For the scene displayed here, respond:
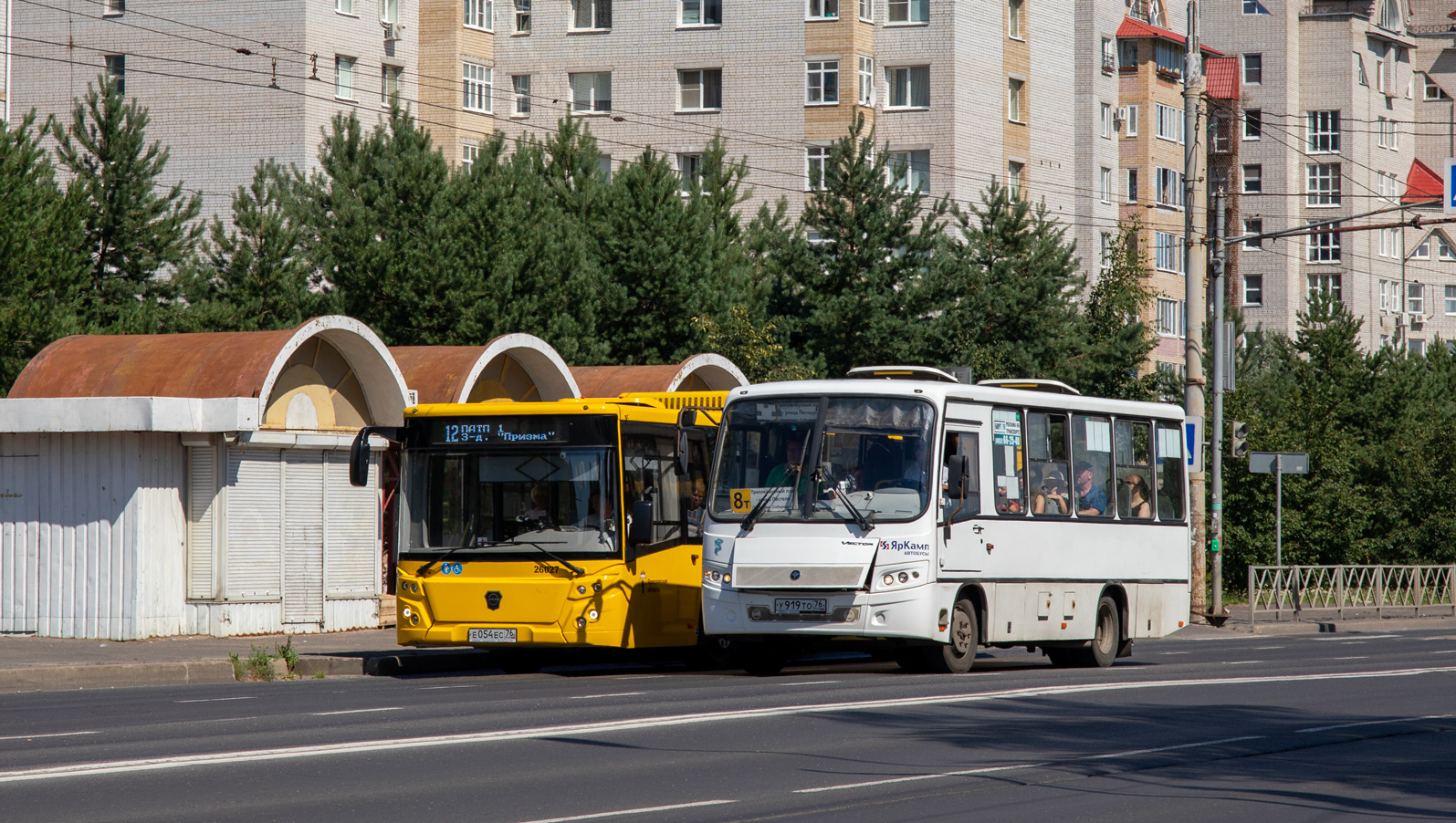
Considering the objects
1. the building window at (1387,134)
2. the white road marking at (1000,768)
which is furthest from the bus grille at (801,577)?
the building window at (1387,134)

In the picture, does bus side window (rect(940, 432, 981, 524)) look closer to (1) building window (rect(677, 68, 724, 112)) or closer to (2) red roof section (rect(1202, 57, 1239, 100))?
(1) building window (rect(677, 68, 724, 112))

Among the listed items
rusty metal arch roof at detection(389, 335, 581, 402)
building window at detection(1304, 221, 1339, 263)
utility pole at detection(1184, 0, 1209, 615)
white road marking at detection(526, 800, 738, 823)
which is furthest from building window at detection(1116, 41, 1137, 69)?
white road marking at detection(526, 800, 738, 823)

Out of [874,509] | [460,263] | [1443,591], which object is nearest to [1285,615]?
[1443,591]

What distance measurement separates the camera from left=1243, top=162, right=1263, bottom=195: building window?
93.5 meters

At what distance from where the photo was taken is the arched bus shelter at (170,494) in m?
22.6

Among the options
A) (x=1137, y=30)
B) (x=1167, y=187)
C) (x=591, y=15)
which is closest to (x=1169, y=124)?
(x=1167, y=187)

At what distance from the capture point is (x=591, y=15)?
64.8 m

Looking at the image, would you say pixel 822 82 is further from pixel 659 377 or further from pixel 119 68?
pixel 659 377

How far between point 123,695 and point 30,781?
688cm

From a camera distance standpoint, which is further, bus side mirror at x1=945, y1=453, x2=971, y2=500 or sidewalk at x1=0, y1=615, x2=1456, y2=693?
sidewalk at x1=0, y1=615, x2=1456, y2=693

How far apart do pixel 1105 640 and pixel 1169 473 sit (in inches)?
95.4

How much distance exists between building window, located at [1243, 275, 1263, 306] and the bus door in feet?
255

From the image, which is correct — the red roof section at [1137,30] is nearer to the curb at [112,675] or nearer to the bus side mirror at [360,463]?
the bus side mirror at [360,463]

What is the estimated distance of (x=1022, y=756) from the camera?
1177 cm
